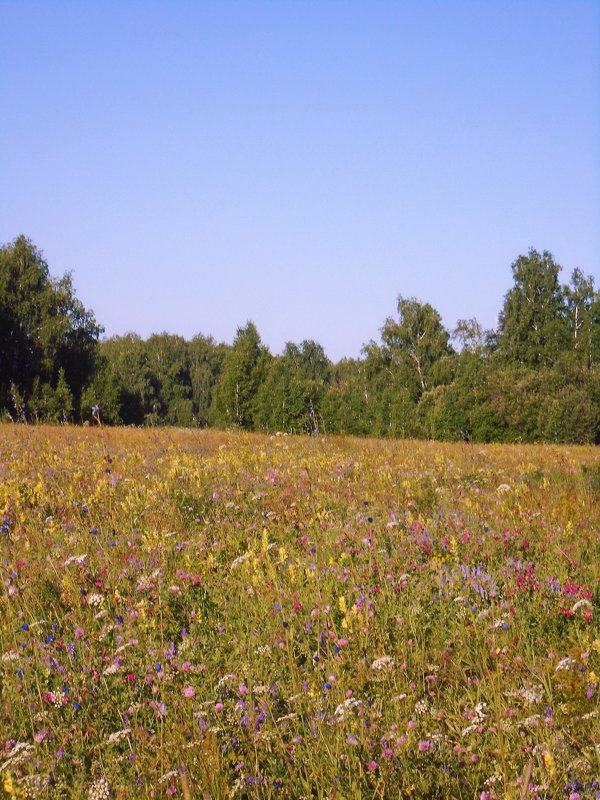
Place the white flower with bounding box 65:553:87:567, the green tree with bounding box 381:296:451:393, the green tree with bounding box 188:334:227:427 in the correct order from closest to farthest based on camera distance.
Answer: the white flower with bounding box 65:553:87:567
the green tree with bounding box 381:296:451:393
the green tree with bounding box 188:334:227:427

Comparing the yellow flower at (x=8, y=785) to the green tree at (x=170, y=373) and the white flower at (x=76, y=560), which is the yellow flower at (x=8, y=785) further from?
the green tree at (x=170, y=373)

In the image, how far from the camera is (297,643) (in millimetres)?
3895

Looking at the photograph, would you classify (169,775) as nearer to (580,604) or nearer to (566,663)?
(566,663)

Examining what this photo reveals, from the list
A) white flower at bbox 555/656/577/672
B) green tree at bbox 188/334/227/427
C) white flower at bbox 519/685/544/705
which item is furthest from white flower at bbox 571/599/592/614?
green tree at bbox 188/334/227/427

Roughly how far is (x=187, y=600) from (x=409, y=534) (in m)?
1.92

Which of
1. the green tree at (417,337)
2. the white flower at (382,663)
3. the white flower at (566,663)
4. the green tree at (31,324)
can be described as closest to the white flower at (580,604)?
the white flower at (566,663)

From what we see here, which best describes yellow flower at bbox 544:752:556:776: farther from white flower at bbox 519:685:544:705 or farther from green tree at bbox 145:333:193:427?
green tree at bbox 145:333:193:427

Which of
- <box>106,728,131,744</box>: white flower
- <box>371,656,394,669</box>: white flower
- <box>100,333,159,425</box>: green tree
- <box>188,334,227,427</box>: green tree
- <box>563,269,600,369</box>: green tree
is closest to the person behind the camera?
<box>106,728,131,744</box>: white flower

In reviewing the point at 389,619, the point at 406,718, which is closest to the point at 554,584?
the point at 389,619

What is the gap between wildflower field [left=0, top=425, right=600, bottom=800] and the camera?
9.33 feet

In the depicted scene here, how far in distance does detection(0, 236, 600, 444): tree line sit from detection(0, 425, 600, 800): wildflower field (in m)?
23.5

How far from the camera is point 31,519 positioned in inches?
235

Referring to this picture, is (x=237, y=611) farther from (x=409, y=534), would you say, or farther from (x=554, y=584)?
(x=554, y=584)

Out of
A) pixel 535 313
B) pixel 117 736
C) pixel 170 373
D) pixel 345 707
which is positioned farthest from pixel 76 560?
pixel 170 373
